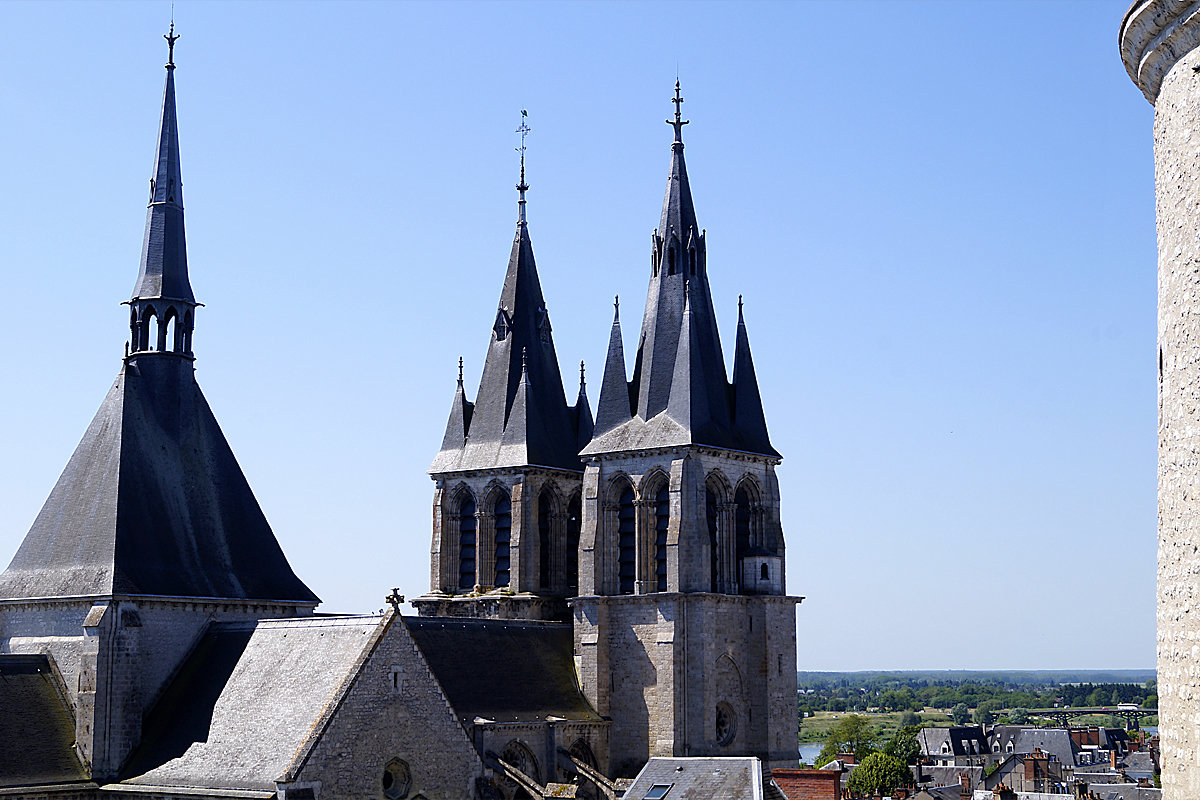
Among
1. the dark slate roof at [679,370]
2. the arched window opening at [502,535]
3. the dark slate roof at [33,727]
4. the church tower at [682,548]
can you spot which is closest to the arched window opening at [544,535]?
the arched window opening at [502,535]

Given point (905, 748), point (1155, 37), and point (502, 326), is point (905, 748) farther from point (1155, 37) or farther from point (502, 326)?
point (1155, 37)

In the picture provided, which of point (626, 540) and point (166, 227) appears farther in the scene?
point (626, 540)

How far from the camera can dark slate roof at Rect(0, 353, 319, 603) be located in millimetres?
32500

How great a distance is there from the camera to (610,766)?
135 ft

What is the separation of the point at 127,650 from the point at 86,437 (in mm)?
6083

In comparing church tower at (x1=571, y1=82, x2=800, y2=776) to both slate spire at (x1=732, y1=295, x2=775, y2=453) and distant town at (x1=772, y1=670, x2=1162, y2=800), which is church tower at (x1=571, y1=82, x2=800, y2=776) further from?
distant town at (x1=772, y1=670, x2=1162, y2=800)

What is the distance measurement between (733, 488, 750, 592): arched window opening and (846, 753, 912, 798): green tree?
26831mm

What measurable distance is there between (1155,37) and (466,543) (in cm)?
3725

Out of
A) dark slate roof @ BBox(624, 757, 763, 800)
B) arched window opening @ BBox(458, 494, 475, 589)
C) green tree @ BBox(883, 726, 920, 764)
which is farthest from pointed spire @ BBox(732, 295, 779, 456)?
green tree @ BBox(883, 726, 920, 764)

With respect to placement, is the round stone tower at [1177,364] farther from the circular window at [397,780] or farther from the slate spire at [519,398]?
the slate spire at [519,398]

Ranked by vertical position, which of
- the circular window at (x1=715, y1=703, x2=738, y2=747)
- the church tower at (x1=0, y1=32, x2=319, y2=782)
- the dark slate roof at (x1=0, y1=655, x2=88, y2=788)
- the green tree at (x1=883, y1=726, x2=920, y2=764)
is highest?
the church tower at (x1=0, y1=32, x2=319, y2=782)

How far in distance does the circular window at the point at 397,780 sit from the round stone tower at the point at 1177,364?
19.2m

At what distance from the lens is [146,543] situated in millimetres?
32781

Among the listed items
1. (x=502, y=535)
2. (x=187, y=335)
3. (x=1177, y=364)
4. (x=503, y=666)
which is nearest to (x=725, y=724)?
(x=503, y=666)
